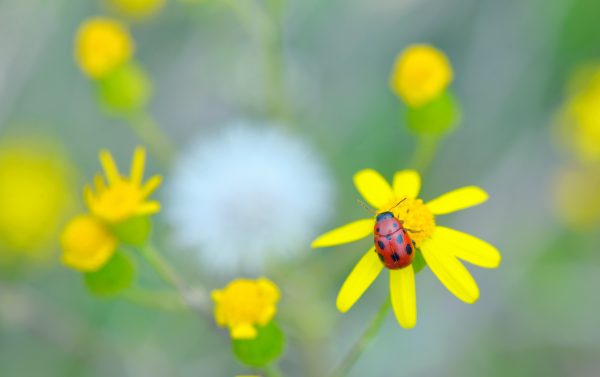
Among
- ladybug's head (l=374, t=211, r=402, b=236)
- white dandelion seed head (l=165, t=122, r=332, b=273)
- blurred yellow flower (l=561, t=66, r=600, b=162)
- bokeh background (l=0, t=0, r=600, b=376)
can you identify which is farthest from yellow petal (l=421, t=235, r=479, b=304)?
blurred yellow flower (l=561, t=66, r=600, b=162)

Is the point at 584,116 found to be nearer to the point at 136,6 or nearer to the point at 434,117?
the point at 434,117

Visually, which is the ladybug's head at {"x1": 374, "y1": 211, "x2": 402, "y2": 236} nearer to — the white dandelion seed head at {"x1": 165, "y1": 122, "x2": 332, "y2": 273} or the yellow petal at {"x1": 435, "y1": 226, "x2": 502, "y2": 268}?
the yellow petal at {"x1": 435, "y1": 226, "x2": 502, "y2": 268}

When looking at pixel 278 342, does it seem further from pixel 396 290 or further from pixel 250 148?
pixel 250 148

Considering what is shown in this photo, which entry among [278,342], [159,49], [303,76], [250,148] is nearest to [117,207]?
[278,342]

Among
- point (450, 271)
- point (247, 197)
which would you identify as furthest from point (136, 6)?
point (450, 271)

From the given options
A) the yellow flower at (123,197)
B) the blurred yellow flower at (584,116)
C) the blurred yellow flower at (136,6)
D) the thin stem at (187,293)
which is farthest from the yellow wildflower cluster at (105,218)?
the blurred yellow flower at (584,116)
